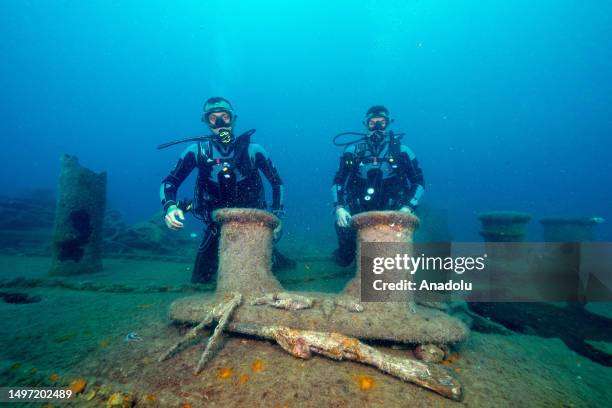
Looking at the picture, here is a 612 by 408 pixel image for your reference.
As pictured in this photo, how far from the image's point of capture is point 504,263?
6.22 m

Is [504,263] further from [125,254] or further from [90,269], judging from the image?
[125,254]

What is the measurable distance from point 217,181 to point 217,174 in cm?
13

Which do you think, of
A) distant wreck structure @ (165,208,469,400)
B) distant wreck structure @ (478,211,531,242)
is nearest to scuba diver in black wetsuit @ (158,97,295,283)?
distant wreck structure @ (165,208,469,400)

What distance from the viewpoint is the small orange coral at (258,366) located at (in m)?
2.33

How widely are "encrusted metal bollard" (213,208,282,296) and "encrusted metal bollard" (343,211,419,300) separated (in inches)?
38.6

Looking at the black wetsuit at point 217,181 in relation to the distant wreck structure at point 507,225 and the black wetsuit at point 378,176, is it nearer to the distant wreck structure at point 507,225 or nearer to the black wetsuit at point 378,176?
the black wetsuit at point 378,176

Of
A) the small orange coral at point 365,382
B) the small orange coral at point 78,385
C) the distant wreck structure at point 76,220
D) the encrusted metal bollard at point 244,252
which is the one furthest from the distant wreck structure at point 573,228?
the distant wreck structure at point 76,220

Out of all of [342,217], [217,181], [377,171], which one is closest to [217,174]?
[217,181]

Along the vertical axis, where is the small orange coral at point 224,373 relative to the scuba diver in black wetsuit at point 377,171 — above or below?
below

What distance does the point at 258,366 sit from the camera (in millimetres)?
2375

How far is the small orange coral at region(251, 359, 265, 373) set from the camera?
7.63 ft

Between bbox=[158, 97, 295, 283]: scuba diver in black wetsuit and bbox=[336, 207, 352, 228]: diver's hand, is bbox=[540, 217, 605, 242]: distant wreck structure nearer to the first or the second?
bbox=[336, 207, 352, 228]: diver's hand

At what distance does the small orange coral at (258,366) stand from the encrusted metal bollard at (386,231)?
1253 mm

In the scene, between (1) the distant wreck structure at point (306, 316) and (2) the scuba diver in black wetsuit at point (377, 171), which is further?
(2) the scuba diver in black wetsuit at point (377, 171)
